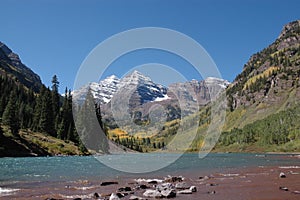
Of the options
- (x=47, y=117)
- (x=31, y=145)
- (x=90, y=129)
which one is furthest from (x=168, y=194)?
(x=90, y=129)

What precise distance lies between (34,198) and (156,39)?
65.5 feet

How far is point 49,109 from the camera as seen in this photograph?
12988 cm

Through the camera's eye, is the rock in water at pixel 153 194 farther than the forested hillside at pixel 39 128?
No

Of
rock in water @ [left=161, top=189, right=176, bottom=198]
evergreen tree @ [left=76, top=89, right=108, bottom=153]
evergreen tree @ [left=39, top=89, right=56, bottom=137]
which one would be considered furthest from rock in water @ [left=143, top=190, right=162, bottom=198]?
evergreen tree @ [left=76, top=89, right=108, bottom=153]

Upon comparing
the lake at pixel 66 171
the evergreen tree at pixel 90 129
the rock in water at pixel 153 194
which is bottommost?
the rock in water at pixel 153 194

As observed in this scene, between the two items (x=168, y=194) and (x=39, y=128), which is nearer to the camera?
(x=168, y=194)

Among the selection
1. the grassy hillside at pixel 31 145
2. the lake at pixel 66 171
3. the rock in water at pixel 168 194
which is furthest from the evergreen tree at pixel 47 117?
the rock in water at pixel 168 194

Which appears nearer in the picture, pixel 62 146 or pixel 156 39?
pixel 156 39

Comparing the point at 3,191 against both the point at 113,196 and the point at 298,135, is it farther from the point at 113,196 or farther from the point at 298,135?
the point at 298,135

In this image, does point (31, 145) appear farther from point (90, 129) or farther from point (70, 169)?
point (70, 169)

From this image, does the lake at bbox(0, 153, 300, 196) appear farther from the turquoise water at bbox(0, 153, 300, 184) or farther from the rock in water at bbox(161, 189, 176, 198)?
the rock in water at bbox(161, 189, 176, 198)

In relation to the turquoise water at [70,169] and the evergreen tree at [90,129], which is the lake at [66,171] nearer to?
the turquoise water at [70,169]

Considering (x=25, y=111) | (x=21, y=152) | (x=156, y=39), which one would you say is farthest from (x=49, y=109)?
(x=156, y=39)

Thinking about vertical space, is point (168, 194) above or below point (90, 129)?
below
